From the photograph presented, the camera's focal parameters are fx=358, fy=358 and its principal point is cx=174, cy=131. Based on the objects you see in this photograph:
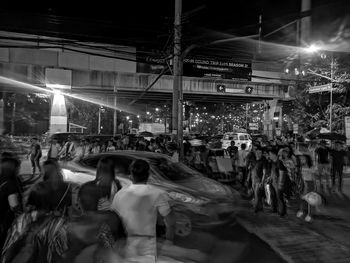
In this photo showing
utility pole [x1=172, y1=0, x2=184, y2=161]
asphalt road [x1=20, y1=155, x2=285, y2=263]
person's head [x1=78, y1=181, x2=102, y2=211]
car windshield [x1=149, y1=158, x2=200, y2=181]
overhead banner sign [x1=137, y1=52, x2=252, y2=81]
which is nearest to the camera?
person's head [x1=78, y1=181, x2=102, y2=211]

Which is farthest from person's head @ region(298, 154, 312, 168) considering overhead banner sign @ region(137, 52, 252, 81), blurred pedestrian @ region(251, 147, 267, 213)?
overhead banner sign @ region(137, 52, 252, 81)

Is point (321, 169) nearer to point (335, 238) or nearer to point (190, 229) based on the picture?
point (335, 238)

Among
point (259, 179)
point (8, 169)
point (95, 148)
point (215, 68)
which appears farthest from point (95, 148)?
point (8, 169)

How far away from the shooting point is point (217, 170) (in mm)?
11172

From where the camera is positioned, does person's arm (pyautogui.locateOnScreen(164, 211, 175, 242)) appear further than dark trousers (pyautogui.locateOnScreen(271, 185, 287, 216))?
No

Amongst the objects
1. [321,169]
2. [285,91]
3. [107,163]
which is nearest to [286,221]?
[321,169]

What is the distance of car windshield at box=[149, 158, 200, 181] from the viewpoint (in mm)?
7027

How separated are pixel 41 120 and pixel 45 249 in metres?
51.9

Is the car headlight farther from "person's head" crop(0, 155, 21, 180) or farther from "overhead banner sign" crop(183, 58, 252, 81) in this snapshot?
"overhead banner sign" crop(183, 58, 252, 81)

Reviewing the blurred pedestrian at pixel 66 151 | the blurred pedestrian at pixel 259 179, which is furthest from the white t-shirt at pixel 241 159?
the blurred pedestrian at pixel 66 151

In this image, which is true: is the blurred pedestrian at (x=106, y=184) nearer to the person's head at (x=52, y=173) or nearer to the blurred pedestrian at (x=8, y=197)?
the person's head at (x=52, y=173)

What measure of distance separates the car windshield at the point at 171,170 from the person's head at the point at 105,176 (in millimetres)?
2843

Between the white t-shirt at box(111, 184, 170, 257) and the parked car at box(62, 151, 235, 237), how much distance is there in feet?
10.3

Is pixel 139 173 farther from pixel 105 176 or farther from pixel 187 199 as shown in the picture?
pixel 187 199
